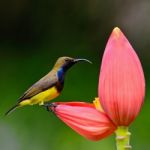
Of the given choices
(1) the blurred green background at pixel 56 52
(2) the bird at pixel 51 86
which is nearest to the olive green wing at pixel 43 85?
(2) the bird at pixel 51 86

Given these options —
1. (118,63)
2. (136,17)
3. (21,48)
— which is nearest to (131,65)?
(118,63)

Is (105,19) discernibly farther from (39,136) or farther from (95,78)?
(39,136)

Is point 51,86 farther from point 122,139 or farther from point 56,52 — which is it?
point 56,52

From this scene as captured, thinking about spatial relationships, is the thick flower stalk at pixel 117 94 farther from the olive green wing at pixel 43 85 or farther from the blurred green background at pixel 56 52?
the blurred green background at pixel 56 52

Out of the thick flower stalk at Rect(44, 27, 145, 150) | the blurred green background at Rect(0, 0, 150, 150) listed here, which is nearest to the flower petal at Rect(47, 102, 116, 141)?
the thick flower stalk at Rect(44, 27, 145, 150)

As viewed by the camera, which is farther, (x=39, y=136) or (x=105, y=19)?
(x=105, y=19)

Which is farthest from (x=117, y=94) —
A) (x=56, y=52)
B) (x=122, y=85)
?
(x=56, y=52)
